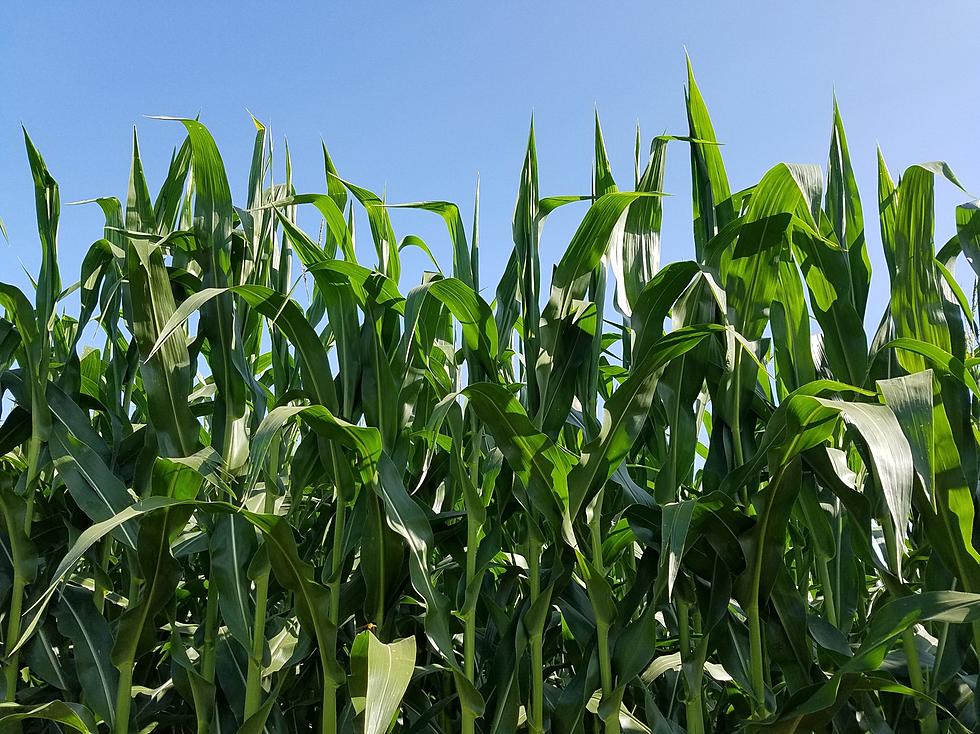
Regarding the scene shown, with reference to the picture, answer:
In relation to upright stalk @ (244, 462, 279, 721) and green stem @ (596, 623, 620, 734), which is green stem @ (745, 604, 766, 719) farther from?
upright stalk @ (244, 462, 279, 721)

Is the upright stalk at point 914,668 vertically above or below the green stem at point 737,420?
below

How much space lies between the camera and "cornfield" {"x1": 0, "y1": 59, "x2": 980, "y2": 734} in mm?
993

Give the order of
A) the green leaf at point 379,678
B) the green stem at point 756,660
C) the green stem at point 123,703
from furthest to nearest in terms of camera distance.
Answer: the green stem at point 123,703 → the green stem at point 756,660 → the green leaf at point 379,678

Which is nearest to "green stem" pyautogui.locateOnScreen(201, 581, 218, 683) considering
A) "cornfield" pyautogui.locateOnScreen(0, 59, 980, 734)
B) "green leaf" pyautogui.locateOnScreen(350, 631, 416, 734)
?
"cornfield" pyautogui.locateOnScreen(0, 59, 980, 734)

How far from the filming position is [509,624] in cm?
117

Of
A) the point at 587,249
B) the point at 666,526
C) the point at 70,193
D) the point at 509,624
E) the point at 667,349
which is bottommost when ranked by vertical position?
the point at 509,624

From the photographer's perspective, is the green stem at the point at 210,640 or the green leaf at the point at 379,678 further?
the green stem at the point at 210,640

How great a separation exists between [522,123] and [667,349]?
529 mm

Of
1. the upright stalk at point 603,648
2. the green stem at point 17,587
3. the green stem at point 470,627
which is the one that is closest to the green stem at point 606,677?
the upright stalk at point 603,648

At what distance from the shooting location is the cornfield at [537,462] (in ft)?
3.26

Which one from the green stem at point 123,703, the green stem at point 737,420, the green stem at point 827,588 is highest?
the green stem at point 737,420

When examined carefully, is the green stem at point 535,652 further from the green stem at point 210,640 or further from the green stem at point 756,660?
the green stem at point 210,640

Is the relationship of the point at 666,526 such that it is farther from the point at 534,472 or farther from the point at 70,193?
the point at 70,193

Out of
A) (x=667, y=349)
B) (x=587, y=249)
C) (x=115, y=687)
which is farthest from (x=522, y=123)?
(x=115, y=687)
